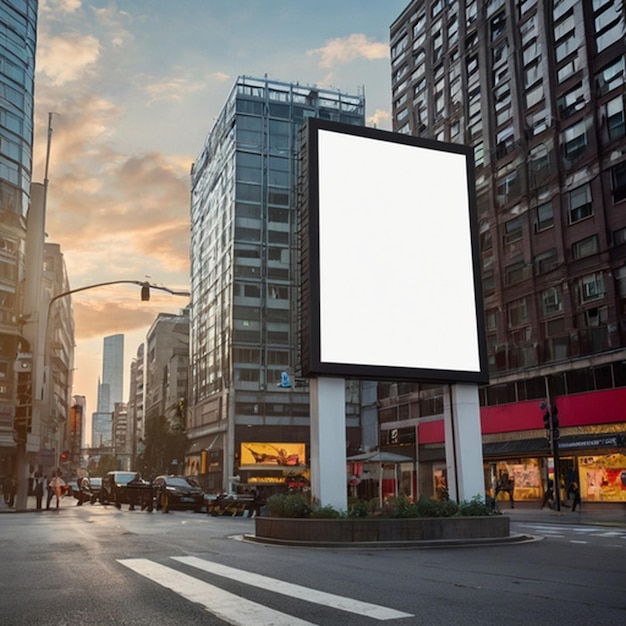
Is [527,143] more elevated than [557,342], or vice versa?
[527,143]

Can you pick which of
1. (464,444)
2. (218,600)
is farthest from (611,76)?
(218,600)

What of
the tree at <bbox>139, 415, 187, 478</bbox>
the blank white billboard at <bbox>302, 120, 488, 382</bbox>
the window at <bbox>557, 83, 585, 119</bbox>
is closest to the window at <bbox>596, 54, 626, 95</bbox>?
the window at <bbox>557, 83, 585, 119</bbox>

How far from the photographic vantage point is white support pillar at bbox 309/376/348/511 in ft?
63.2

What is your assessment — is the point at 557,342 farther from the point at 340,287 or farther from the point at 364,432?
the point at 364,432

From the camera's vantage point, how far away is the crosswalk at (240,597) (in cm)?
685

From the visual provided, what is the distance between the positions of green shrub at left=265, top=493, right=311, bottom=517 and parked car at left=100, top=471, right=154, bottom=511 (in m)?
18.7

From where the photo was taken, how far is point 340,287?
20.4 metres

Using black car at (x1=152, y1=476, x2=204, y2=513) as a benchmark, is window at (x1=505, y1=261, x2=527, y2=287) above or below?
above

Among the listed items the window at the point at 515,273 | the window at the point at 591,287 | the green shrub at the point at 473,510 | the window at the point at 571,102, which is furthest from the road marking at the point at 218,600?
the window at the point at 571,102

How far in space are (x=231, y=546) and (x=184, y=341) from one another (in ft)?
456

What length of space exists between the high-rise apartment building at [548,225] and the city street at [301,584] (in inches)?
1063

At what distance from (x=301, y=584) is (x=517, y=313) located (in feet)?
142

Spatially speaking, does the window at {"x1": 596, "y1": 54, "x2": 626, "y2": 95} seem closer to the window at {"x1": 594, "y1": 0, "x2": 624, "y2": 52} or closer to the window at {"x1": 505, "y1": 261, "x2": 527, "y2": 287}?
the window at {"x1": 594, "y1": 0, "x2": 624, "y2": 52}

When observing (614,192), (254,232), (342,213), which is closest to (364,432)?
(254,232)
